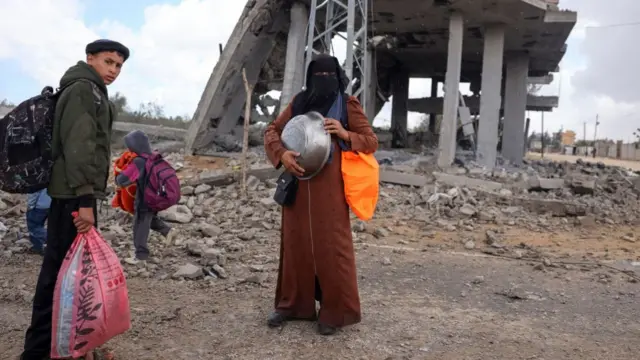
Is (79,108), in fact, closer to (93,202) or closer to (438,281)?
(93,202)

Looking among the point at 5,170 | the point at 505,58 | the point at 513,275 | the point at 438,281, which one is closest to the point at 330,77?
the point at 5,170

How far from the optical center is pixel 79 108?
262cm

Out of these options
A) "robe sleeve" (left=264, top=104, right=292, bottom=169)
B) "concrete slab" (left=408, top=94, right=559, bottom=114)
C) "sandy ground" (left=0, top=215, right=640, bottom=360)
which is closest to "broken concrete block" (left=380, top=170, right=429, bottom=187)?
"sandy ground" (left=0, top=215, right=640, bottom=360)

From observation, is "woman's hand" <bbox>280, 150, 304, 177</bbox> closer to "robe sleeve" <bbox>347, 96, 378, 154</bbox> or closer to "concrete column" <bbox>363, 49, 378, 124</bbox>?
"robe sleeve" <bbox>347, 96, 378, 154</bbox>

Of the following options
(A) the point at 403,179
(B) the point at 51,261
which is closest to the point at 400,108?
(A) the point at 403,179

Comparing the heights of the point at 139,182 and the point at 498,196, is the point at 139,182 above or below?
above

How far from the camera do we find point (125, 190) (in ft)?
16.5

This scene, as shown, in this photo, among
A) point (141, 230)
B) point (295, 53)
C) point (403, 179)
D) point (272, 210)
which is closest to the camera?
point (141, 230)

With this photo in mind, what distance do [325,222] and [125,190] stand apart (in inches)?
96.9

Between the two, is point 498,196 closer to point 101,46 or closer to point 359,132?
point 359,132

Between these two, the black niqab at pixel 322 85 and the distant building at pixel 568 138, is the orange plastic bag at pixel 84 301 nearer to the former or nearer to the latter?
the black niqab at pixel 322 85

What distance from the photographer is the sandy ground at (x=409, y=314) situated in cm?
325

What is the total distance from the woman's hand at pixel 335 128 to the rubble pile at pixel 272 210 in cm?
175

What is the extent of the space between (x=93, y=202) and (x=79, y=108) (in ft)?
1.55
